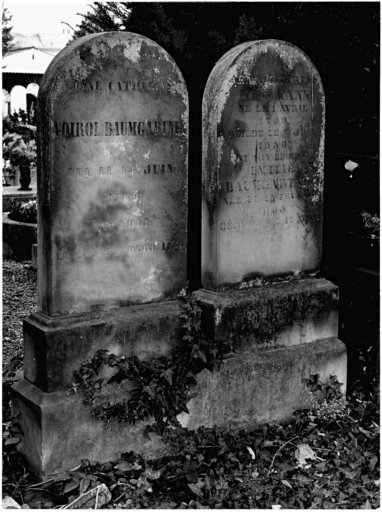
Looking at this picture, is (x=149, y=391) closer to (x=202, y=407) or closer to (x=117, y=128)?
(x=202, y=407)

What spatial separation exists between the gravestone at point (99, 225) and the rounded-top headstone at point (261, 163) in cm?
22

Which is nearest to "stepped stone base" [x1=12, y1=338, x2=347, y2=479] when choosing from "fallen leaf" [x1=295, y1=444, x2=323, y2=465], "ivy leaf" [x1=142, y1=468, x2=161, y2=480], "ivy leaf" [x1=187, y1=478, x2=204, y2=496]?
"ivy leaf" [x1=142, y1=468, x2=161, y2=480]

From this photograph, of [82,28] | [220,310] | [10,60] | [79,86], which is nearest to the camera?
[79,86]

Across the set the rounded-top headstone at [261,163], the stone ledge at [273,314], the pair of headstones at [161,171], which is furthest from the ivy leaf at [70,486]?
the rounded-top headstone at [261,163]

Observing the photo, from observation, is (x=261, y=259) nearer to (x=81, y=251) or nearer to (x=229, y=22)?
(x=81, y=251)

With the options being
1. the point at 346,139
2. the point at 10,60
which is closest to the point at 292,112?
the point at 346,139

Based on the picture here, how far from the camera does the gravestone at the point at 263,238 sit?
4.67 meters

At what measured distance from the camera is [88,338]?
4301 millimetres

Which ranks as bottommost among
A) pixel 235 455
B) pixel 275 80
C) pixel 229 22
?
pixel 235 455

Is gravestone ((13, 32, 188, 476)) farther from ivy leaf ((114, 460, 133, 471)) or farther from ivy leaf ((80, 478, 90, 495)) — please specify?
ivy leaf ((80, 478, 90, 495))

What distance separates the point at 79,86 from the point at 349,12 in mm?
2160

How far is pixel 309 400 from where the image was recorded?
16.5ft

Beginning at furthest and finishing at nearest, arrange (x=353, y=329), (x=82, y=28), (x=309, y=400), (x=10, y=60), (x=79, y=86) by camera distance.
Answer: (x=10, y=60)
(x=82, y=28)
(x=353, y=329)
(x=309, y=400)
(x=79, y=86)

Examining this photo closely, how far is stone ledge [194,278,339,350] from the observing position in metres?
4.72
